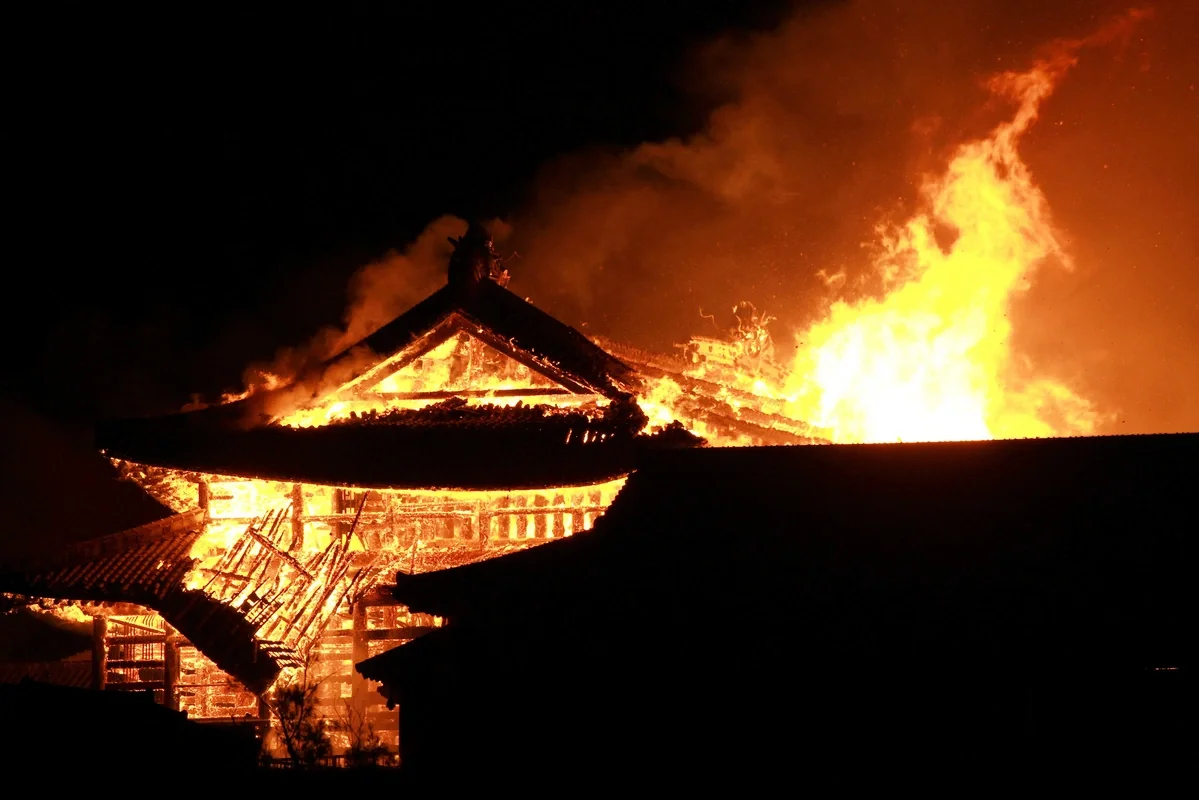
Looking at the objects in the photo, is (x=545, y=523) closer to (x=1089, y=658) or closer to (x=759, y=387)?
(x=759, y=387)

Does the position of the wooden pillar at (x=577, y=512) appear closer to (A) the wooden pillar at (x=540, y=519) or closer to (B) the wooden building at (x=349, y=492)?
(B) the wooden building at (x=349, y=492)

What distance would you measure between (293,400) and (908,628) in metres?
10.1

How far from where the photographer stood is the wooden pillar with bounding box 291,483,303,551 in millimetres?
15805

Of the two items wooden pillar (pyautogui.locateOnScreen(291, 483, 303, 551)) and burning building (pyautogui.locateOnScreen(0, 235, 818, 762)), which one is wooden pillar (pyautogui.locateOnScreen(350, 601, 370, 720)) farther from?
wooden pillar (pyautogui.locateOnScreen(291, 483, 303, 551))

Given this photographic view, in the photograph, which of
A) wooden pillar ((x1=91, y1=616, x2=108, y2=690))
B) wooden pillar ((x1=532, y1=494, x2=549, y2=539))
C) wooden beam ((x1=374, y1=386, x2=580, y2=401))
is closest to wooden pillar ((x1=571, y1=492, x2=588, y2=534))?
wooden pillar ((x1=532, y1=494, x2=549, y2=539))

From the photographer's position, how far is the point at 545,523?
15.6 m

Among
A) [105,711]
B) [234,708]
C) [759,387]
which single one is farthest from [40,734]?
[759,387]

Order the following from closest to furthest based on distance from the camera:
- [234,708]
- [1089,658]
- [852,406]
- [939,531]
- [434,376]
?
[1089,658], [939,531], [234,708], [434,376], [852,406]

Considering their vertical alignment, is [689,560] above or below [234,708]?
above

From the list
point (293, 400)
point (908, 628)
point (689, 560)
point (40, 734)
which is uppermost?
point (293, 400)

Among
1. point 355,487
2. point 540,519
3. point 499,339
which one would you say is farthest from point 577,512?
point 355,487

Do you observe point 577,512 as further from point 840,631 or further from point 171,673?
point 840,631

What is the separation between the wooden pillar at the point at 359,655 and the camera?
15016mm

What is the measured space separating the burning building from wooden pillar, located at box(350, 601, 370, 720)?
25 mm
